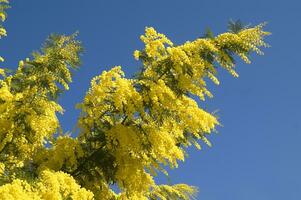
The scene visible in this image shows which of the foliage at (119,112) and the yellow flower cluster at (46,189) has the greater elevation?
the foliage at (119,112)

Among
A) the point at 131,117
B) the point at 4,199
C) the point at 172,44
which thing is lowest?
the point at 4,199

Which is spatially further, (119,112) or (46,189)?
(119,112)

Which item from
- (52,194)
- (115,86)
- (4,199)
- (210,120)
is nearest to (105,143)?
(115,86)

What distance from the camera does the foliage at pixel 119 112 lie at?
14.3 m

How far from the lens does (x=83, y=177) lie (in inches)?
606

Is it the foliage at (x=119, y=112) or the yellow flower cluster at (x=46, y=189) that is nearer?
the yellow flower cluster at (x=46, y=189)

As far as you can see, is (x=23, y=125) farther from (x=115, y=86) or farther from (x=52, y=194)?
(x=52, y=194)

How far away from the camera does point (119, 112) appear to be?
48.3 ft

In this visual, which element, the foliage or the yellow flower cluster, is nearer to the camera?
the yellow flower cluster

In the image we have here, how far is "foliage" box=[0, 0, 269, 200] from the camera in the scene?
47.0ft

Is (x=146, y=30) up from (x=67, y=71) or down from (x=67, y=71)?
up

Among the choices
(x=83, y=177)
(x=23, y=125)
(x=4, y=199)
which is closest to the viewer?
(x=4, y=199)

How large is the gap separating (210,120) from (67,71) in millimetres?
3872

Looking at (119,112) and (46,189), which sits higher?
(119,112)
